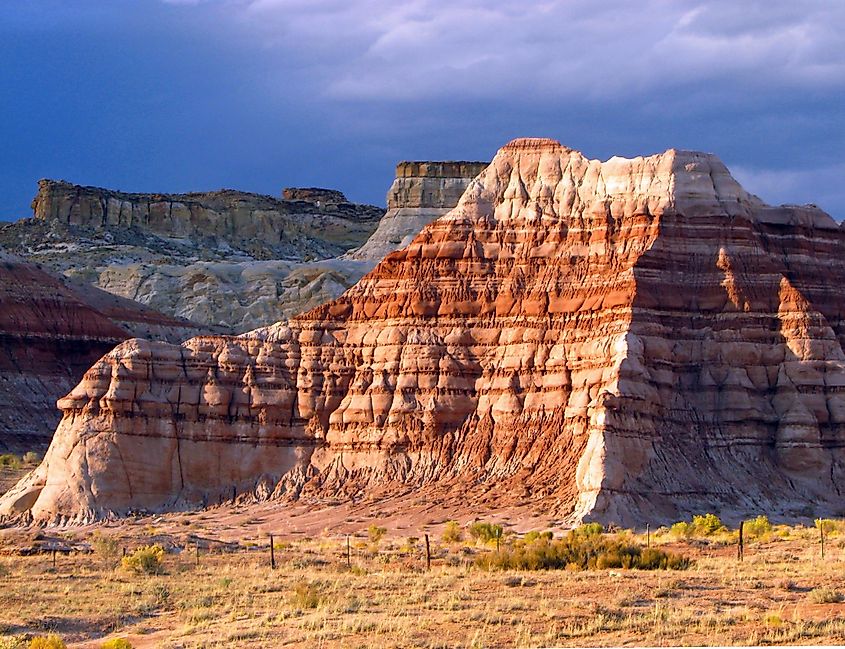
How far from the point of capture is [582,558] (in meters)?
56.7

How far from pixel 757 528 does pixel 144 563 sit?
59.9 feet

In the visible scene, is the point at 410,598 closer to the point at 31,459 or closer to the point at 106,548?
the point at 106,548

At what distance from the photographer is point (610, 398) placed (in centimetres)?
7500

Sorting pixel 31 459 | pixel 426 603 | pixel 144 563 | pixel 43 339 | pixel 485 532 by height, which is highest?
pixel 43 339

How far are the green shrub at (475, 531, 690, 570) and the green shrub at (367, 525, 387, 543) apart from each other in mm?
12501

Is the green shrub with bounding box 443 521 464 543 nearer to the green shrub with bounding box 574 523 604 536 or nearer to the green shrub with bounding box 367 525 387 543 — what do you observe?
the green shrub with bounding box 367 525 387 543

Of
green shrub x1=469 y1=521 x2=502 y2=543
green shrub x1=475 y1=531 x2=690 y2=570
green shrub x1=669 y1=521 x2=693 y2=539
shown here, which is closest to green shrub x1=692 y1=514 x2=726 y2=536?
green shrub x1=669 y1=521 x2=693 y2=539

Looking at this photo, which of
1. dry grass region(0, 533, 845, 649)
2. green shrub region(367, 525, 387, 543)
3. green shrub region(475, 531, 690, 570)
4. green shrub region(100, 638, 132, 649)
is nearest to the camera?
dry grass region(0, 533, 845, 649)

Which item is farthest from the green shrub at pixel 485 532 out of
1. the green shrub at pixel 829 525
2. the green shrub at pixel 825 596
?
the green shrub at pixel 825 596

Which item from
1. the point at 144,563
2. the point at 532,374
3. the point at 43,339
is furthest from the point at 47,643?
the point at 43,339

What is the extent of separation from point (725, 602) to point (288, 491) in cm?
3550

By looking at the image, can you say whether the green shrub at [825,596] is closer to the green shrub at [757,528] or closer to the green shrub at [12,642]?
the green shrub at [12,642]

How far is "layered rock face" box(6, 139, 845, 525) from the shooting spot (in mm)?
77312

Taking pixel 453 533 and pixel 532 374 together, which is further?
pixel 532 374
